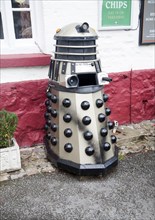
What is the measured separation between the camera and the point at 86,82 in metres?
3.24

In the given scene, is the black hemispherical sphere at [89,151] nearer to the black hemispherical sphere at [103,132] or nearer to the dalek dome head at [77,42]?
the black hemispherical sphere at [103,132]

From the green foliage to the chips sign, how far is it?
191cm

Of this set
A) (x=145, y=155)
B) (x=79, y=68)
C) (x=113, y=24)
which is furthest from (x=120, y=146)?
(x=113, y=24)

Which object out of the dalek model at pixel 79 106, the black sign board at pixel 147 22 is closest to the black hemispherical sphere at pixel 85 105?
the dalek model at pixel 79 106

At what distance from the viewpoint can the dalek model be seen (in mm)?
2980

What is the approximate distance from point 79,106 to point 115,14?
5.77ft

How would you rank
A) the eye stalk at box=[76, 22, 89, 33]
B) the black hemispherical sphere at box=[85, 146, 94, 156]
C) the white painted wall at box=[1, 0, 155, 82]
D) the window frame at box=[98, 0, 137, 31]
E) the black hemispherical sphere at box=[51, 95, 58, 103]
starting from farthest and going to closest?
the window frame at box=[98, 0, 137, 31]
the white painted wall at box=[1, 0, 155, 82]
the black hemispherical sphere at box=[51, 95, 58, 103]
the black hemispherical sphere at box=[85, 146, 94, 156]
the eye stalk at box=[76, 22, 89, 33]

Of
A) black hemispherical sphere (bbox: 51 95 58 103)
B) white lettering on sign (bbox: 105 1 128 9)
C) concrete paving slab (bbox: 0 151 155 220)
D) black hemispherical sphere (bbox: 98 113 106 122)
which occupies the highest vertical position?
white lettering on sign (bbox: 105 1 128 9)

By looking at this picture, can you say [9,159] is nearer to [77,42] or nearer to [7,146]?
[7,146]

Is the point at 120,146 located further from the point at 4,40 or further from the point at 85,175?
the point at 4,40

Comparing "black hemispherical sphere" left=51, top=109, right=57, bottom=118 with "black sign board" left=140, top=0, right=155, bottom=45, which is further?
"black sign board" left=140, top=0, right=155, bottom=45

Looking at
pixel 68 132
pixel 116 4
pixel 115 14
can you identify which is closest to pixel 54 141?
pixel 68 132

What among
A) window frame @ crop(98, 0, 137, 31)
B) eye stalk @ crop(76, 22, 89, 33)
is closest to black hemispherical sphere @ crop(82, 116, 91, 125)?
eye stalk @ crop(76, 22, 89, 33)

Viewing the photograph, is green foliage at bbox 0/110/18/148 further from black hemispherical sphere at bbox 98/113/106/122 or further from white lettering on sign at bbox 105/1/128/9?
white lettering on sign at bbox 105/1/128/9
